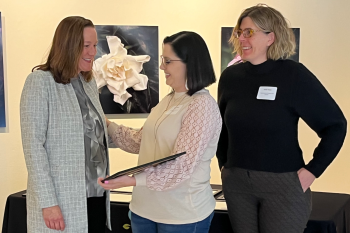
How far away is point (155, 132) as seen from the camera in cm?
168

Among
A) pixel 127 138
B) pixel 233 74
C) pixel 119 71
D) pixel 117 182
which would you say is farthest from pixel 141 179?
pixel 119 71

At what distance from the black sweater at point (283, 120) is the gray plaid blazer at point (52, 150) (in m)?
0.70

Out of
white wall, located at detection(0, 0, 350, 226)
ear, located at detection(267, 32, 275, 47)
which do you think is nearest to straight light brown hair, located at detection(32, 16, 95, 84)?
ear, located at detection(267, 32, 275, 47)

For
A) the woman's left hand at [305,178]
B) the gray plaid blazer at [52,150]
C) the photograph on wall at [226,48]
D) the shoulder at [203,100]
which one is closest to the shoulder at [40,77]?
the gray plaid blazer at [52,150]

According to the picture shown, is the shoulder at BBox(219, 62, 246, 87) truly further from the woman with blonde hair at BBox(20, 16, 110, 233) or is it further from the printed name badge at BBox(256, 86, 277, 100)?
the woman with blonde hair at BBox(20, 16, 110, 233)

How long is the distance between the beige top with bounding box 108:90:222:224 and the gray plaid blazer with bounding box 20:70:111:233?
0.85 feet

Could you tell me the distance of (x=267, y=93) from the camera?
1.74m

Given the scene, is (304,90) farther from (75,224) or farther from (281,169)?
(75,224)

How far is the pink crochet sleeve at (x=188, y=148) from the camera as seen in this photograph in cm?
154

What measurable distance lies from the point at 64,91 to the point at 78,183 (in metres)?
0.39

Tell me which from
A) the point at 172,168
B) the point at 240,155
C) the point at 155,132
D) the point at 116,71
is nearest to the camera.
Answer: the point at 172,168

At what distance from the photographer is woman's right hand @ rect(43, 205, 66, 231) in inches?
61.8

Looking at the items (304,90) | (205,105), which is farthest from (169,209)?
(304,90)

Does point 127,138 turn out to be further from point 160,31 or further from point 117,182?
point 160,31
